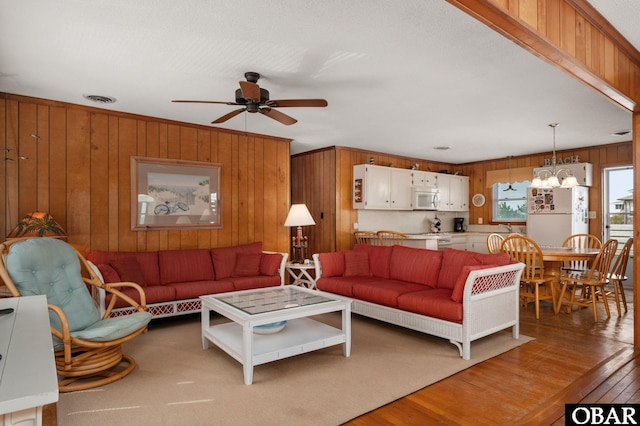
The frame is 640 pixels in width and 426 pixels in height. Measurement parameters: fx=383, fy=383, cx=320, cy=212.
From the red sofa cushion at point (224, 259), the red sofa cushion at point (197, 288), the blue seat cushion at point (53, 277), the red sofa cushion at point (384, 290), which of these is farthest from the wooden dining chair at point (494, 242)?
the blue seat cushion at point (53, 277)

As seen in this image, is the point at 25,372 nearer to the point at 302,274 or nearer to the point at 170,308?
the point at 170,308

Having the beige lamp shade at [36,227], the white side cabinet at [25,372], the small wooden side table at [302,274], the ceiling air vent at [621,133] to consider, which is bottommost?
the small wooden side table at [302,274]

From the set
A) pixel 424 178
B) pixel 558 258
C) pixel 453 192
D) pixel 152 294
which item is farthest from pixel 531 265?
pixel 152 294

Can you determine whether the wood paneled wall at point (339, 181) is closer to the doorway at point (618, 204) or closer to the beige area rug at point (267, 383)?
the doorway at point (618, 204)

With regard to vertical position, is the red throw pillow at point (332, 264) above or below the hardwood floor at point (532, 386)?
above

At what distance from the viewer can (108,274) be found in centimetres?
390

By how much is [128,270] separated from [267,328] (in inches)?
76.3

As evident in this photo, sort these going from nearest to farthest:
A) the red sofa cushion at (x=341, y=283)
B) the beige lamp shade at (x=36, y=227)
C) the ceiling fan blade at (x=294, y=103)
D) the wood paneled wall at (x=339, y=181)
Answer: the ceiling fan blade at (x=294, y=103) → the beige lamp shade at (x=36, y=227) → the red sofa cushion at (x=341, y=283) → the wood paneled wall at (x=339, y=181)

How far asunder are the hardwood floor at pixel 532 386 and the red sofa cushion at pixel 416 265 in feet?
3.60

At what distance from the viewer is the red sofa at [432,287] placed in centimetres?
334

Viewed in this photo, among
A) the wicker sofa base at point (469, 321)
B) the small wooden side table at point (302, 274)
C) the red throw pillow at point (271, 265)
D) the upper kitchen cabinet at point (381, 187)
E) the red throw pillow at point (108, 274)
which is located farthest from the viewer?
the upper kitchen cabinet at point (381, 187)

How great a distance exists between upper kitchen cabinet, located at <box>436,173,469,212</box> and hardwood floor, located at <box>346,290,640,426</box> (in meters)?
Answer: 4.34

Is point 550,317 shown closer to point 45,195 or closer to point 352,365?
point 352,365

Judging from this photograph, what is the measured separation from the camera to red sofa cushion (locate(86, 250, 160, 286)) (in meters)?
4.19
